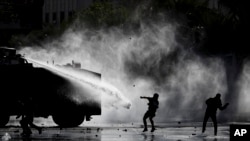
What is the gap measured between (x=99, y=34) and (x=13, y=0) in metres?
41.8

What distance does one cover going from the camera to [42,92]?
1692 inches

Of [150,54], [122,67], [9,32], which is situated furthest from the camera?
[9,32]

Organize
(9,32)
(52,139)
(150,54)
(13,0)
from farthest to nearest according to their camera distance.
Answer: (9,32), (13,0), (150,54), (52,139)

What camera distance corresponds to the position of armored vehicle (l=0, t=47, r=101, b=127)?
42.7 metres

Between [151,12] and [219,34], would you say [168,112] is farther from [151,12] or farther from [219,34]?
[151,12]

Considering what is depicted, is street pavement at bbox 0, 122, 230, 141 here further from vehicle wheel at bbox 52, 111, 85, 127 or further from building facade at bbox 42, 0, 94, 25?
building facade at bbox 42, 0, 94, 25

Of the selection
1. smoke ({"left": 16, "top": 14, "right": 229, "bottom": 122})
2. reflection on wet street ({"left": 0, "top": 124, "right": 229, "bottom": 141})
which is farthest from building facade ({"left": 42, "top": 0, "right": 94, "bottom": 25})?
reflection on wet street ({"left": 0, "top": 124, "right": 229, "bottom": 141})

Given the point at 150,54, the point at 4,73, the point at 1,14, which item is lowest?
the point at 4,73

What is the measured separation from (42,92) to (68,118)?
2185mm

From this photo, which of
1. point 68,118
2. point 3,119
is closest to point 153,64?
point 68,118

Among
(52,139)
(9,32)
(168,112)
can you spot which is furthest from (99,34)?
(9,32)

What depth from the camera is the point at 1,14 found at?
10881 cm

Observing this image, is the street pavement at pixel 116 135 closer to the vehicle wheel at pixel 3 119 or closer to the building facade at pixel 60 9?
the vehicle wheel at pixel 3 119

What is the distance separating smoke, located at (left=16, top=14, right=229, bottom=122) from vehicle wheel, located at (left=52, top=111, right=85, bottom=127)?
18013 mm
